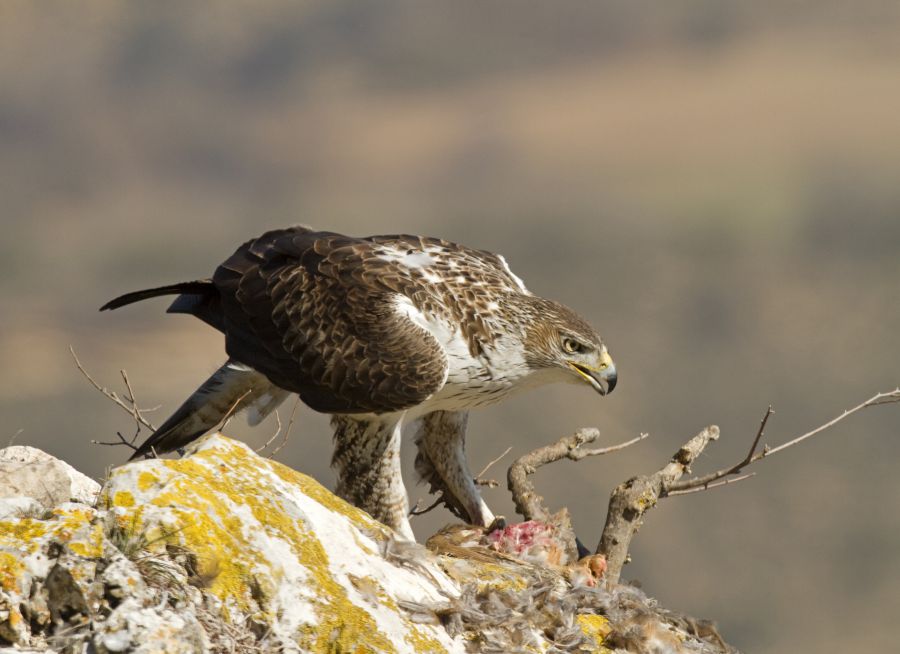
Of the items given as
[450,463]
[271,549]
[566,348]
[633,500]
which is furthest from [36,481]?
[633,500]

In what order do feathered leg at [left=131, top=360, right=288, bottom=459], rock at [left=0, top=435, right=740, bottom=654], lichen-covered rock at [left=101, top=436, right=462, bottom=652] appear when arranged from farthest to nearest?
feathered leg at [left=131, top=360, right=288, bottom=459] → lichen-covered rock at [left=101, top=436, right=462, bottom=652] → rock at [left=0, top=435, right=740, bottom=654]

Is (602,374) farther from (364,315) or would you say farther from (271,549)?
(271,549)

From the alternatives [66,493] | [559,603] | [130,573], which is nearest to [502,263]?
[559,603]

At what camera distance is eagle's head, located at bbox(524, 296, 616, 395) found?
6703 mm

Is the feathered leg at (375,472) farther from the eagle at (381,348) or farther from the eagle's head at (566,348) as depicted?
the eagle's head at (566,348)

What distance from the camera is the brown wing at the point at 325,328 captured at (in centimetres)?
645

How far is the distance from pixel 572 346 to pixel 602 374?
252mm

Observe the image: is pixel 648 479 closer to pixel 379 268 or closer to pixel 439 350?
pixel 439 350

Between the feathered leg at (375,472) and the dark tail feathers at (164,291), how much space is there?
1.42 m

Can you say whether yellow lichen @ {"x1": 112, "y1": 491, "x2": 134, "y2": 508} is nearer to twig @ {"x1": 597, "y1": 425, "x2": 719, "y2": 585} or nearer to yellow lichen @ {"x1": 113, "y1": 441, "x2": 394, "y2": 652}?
yellow lichen @ {"x1": 113, "y1": 441, "x2": 394, "y2": 652}

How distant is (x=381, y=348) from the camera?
6555 millimetres

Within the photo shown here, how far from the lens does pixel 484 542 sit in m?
6.34

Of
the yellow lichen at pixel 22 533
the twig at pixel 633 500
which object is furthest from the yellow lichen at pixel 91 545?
the twig at pixel 633 500

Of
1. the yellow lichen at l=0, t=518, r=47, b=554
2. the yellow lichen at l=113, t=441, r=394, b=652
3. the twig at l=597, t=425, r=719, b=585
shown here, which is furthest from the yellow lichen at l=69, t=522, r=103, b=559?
the twig at l=597, t=425, r=719, b=585
